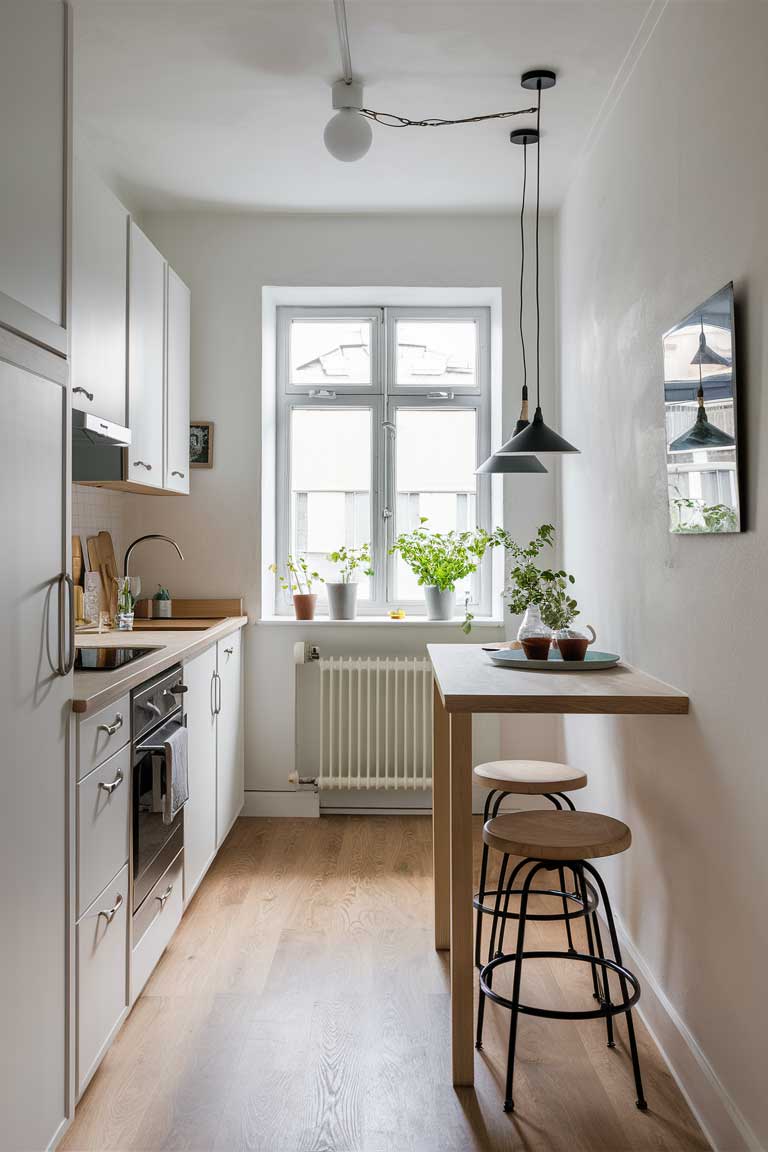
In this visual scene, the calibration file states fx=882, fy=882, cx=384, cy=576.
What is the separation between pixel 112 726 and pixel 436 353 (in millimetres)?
2911

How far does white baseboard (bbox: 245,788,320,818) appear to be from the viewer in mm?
4090

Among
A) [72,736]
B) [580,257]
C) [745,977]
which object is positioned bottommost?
[745,977]

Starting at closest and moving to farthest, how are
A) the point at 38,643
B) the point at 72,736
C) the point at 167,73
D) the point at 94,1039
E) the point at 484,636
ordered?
the point at 38,643 < the point at 72,736 < the point at 94,1039 < the point at 167,73 < the point at 484,636

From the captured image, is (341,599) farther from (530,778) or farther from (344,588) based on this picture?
(530,778)

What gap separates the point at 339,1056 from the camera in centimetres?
217

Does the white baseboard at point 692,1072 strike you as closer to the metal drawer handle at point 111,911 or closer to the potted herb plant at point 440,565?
the metal drawer handle at point 111,911

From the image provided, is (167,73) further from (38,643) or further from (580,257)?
(38,643)

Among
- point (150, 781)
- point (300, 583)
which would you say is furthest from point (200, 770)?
point (300, 583)

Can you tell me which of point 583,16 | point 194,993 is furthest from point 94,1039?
point 583,16

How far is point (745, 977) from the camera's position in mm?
1753

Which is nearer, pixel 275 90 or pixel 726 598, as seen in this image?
pixel 726 598

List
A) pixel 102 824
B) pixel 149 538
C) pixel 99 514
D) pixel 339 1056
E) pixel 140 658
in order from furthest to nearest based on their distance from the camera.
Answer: pixel 149 538
pixel 99 514
pixel 140 658
pixel 339 1056
pixel 102 824

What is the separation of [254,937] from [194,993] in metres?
0.37

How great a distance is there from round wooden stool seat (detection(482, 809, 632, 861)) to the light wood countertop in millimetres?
954
